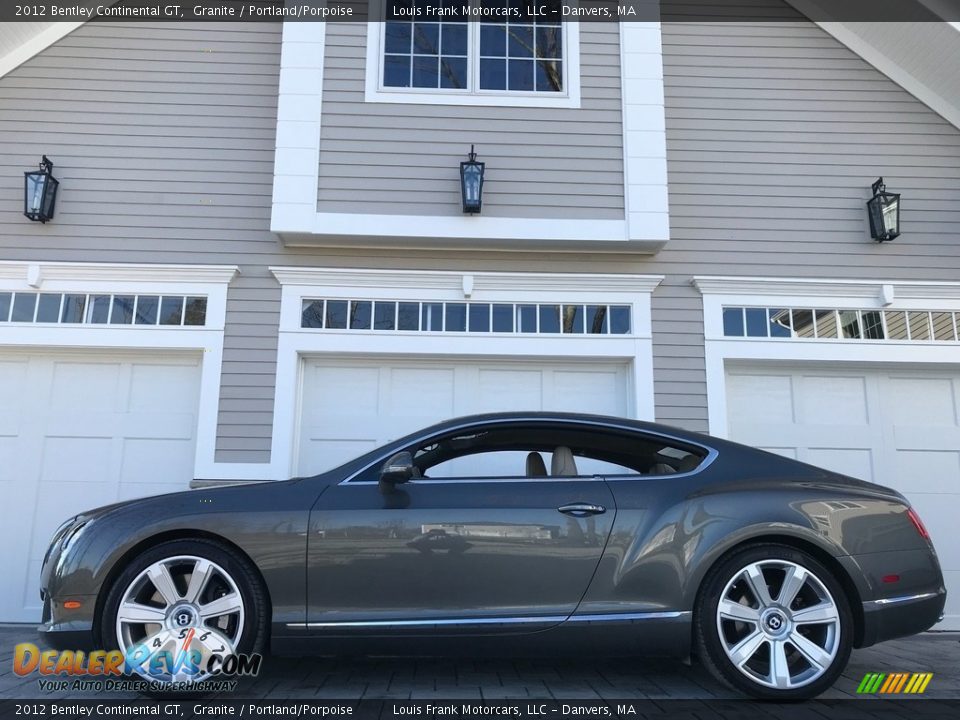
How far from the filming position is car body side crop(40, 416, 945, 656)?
332 centimetres

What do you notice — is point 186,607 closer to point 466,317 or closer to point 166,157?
point 466,317

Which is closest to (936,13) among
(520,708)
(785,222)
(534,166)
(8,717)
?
(785,222)

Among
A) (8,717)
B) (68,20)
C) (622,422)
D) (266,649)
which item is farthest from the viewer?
(68,20)

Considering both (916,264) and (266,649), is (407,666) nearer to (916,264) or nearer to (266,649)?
(266,649)

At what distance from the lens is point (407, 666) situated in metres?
3.90

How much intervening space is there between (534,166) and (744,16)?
8.01ft

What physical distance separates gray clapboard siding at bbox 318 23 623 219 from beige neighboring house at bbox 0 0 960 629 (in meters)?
0.02

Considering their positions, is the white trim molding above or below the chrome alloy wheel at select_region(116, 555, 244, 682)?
above

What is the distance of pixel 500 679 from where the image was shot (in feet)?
12.0

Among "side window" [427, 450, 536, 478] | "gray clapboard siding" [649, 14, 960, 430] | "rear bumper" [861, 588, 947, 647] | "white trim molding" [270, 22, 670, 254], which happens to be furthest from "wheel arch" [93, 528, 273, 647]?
"gray clapboard siding" [649, 14, 960, 430]

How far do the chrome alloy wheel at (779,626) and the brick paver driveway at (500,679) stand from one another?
267mm

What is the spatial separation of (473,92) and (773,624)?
4525mm

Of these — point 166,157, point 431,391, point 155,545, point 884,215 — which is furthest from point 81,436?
point 884,215

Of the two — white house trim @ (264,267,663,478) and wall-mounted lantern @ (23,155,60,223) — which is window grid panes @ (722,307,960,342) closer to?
white house trim @ (264,267,663,478)
